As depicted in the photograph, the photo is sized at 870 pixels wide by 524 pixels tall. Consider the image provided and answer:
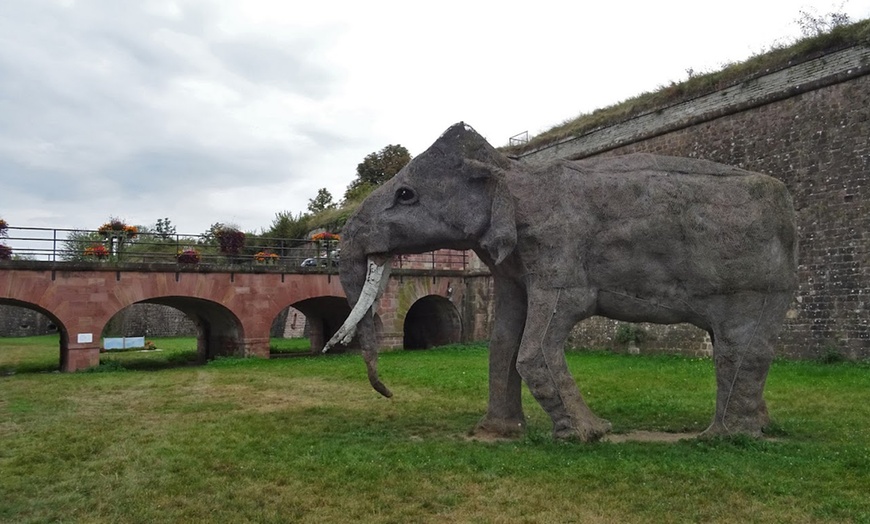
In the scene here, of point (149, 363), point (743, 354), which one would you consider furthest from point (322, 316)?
point (743, 354)

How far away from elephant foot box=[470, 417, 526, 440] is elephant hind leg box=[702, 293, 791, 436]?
82.1 inches

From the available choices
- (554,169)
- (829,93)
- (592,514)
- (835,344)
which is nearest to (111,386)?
(554,169)

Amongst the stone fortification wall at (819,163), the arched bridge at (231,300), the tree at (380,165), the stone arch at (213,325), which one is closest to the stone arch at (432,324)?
the arched bridge at (231,300)

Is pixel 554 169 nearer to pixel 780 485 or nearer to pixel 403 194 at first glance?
pixel 403 194

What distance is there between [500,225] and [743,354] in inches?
117

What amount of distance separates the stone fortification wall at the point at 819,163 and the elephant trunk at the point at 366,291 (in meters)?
9.48

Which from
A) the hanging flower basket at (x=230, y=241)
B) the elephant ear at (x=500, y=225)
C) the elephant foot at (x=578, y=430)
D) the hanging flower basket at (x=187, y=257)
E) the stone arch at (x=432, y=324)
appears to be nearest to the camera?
the elephant foot at (x=578, y=430)

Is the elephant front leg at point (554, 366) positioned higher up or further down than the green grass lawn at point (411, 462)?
higher up

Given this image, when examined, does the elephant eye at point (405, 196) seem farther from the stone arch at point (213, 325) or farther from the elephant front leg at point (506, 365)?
the stone arch at point (213, 325)

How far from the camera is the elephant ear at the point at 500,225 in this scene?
7.62m

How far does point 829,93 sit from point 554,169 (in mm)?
11476

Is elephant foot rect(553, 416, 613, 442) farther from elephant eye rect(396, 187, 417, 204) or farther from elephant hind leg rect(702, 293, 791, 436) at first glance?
elephant eye rect(396, 187, 417, 204)

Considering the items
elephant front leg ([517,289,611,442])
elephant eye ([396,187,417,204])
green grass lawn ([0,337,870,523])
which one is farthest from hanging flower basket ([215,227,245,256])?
elephant front leg ([517,289,611,442])

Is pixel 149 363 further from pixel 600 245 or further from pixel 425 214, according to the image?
pixel 600 245
